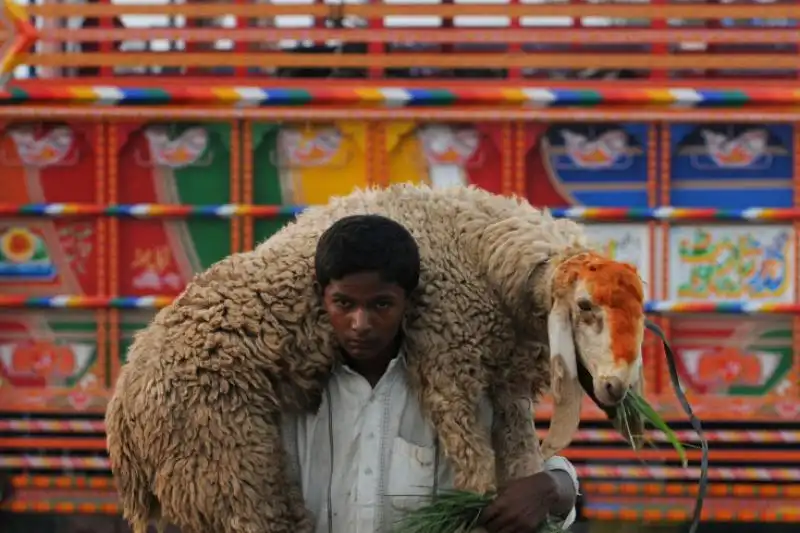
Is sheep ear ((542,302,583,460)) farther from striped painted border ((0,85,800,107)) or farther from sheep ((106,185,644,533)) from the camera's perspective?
striped painted border ((0,85,800,107))

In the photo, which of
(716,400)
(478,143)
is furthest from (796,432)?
(478,143)

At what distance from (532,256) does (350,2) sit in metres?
3.33

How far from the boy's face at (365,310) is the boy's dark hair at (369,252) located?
0.05 ft

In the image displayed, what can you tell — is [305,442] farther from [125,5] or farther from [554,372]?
[125,5]

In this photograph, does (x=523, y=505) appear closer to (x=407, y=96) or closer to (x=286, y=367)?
(x=286, y=367)

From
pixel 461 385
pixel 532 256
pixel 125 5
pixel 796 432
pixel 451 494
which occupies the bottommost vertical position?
pixel 796 432

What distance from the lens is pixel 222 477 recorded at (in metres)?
2.30

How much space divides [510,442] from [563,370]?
0.78 ft

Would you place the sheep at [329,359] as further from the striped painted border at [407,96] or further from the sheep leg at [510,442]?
the striped painted border at [407,96]

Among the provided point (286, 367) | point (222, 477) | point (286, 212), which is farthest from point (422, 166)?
point (222, 477)

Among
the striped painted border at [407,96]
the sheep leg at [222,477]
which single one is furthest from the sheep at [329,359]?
the striped painted border at [407,96]

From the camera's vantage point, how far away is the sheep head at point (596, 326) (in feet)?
7.30

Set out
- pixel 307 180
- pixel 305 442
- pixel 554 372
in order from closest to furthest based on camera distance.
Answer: pixel 554 372
pixel 305 442
pixel 307 180

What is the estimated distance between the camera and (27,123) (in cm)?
557
